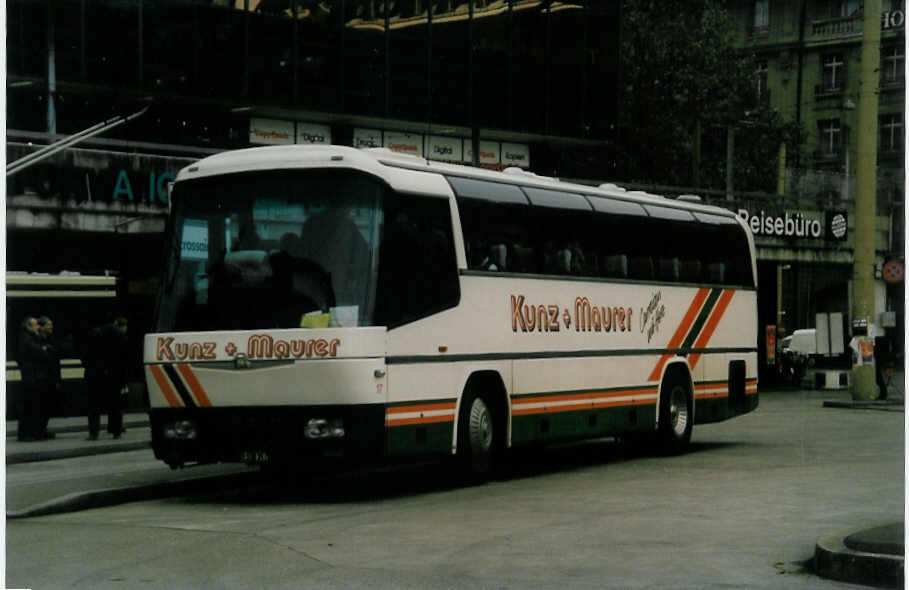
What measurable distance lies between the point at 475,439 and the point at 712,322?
626 centimetres

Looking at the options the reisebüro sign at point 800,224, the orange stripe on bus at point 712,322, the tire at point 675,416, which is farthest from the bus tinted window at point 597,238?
the reisebüro sign at point 800,224

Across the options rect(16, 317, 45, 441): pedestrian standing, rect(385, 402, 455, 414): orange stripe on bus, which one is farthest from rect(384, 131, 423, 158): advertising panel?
rect(385, 402, 455, 414): orange stripe on bus

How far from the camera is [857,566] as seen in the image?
984 centimetres

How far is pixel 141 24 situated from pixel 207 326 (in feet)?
69.8

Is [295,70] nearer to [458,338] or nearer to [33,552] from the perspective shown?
[458,338]

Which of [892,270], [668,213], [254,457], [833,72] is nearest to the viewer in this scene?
[254,457]

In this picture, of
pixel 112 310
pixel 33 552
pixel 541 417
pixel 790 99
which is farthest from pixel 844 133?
pixel 33 552

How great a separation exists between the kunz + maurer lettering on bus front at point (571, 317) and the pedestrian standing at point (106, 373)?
25.8ft

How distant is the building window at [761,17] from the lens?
70875 millimetres

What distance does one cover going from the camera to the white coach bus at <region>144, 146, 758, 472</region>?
14797mm

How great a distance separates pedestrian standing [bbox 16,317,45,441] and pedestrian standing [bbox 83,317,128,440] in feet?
2.30

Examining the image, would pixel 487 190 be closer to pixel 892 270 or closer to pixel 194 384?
pixel 194 384

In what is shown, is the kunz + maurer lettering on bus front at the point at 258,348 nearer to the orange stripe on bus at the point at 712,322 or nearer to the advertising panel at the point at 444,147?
the orange stripe on bus at the point at 712,322

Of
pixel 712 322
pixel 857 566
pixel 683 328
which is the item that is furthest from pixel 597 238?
pixel 857 566
